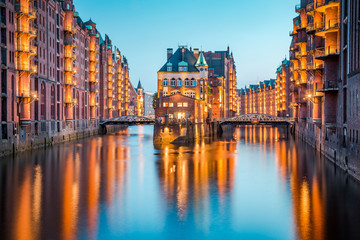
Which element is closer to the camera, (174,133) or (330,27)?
(330,27)

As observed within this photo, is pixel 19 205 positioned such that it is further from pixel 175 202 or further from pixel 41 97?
pixel 41 97

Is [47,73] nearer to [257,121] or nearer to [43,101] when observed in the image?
[43,101]

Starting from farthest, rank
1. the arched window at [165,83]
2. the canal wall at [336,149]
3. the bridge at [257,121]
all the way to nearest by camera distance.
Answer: the arched window at [165,83]
the bridge at [257,121]
the canal wall at [336,149]

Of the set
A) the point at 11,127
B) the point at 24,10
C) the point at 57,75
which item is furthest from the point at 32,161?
the point at 57,75

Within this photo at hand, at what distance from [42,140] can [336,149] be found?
41577mm

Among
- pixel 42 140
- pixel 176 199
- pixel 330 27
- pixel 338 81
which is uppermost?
pixel 330 27

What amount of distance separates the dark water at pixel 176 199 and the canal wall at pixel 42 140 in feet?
5.79

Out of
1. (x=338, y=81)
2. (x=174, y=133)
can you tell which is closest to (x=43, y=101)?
(x=174, y=133)

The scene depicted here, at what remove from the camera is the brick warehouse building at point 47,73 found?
52000 mm

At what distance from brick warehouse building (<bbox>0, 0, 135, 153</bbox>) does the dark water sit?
7.43 meters

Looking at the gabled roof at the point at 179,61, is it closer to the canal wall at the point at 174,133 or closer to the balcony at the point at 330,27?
the canal wall at the point at 174,133

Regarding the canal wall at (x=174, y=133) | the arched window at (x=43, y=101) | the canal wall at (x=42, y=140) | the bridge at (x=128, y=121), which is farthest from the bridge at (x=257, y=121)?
the arched window at (x=43, y=101)

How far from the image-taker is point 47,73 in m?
69.2

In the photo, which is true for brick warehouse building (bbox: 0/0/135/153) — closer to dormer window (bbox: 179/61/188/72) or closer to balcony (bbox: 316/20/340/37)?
dormer window (bbox: 179/61/188/72)
